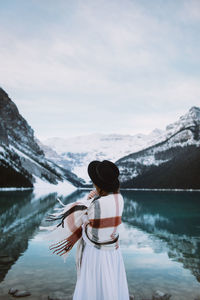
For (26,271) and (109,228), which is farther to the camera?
(26,271)

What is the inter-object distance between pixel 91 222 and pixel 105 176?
912mm

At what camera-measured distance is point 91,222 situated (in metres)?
5.26

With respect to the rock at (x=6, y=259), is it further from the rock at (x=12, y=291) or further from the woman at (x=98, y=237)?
the woman at (x=98, y=237)

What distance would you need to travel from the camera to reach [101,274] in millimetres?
5188

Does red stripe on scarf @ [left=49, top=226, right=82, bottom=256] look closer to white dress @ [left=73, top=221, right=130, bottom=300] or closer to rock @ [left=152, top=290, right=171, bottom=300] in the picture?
white dress @ [left=73, top=221, right=130, bottom=300]

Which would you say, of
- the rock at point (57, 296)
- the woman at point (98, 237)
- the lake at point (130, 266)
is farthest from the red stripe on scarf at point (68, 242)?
the lake at point (130, 266)

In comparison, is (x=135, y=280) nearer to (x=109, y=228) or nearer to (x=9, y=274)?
(x=9, y=274)

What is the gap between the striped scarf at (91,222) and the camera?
520 cm

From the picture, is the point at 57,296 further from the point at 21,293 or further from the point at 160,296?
the point at 160,296

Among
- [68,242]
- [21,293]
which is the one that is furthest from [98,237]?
[21,293]

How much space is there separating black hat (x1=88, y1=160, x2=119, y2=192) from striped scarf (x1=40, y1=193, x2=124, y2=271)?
175 millimetres

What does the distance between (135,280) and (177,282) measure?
5.82 feet

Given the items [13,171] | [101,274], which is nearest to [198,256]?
[101,274]

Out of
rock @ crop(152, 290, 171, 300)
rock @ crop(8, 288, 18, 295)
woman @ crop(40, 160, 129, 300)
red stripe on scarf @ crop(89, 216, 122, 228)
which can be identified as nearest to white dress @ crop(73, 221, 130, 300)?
woman @ crop(40, 160, 129, 300)
